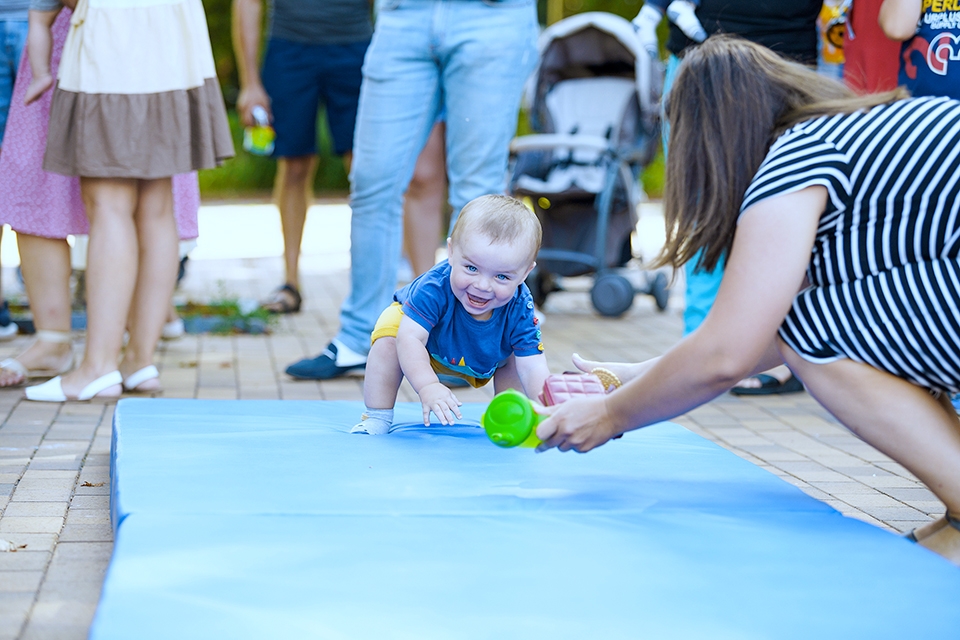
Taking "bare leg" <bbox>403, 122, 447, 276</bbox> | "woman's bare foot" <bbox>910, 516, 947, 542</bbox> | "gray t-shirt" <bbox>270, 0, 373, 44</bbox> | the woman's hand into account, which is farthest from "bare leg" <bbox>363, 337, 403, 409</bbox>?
"gray t-shirt" <bbox>270, 0, 373, 44</bbox>

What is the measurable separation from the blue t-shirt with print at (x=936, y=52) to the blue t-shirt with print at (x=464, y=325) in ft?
4.72

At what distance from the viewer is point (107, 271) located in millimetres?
3396

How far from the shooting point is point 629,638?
151 cm

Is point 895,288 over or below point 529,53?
below

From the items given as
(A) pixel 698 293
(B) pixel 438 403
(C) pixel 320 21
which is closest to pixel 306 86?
(C) pixel 320 21

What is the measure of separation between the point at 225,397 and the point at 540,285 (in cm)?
263

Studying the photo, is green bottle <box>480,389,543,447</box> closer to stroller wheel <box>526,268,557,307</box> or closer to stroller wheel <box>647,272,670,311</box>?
stroller wheel <box>526,268,557,307</box>

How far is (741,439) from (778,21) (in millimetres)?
1496

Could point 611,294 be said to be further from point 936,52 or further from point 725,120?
point 725,120

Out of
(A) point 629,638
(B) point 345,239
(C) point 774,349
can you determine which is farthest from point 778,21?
(B) point 345,239

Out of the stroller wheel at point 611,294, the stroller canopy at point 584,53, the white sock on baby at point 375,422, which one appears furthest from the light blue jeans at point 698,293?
the stroller canopy at point 584,53

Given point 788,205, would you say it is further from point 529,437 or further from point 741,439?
point 741,439

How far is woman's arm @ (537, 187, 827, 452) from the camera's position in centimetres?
187

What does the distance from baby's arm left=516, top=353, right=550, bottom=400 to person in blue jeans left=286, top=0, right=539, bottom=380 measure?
111 centimetres
